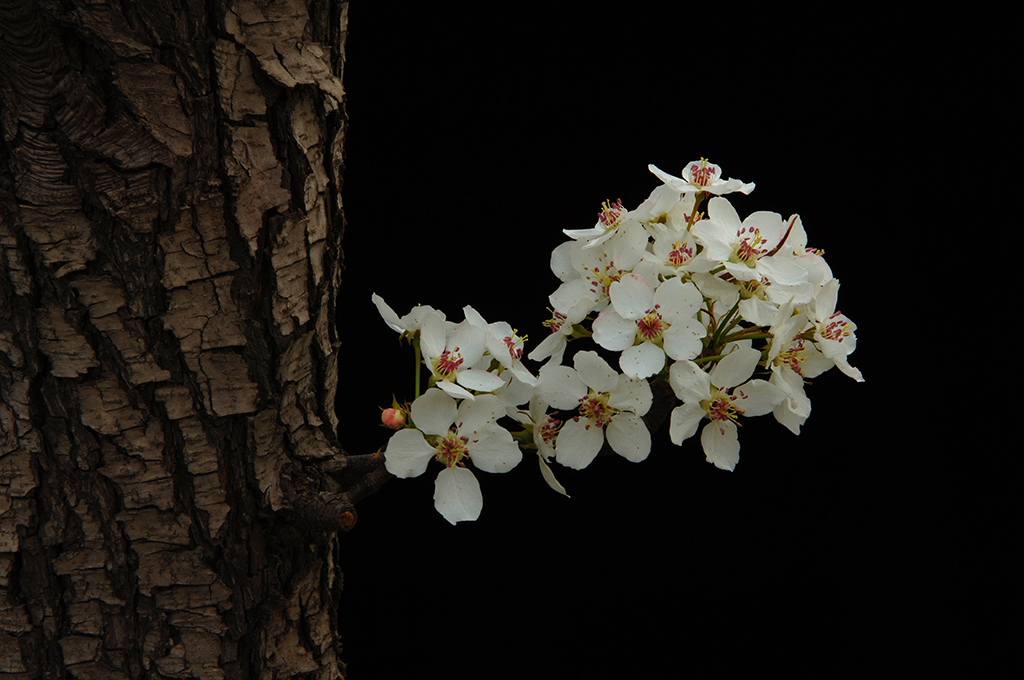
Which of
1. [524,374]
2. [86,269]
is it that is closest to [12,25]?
[86,269]

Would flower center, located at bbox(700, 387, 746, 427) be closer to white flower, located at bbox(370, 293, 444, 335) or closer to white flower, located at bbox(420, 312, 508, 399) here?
white flower, located at bbox(420, 312, 508, 399)

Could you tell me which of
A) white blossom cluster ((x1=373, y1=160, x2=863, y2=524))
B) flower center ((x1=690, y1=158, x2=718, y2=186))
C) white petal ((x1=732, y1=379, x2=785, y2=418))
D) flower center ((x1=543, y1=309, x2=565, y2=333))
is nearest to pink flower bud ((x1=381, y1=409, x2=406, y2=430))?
white blossom cluster ((x1=373, y1=160, x2=863, y2=524))

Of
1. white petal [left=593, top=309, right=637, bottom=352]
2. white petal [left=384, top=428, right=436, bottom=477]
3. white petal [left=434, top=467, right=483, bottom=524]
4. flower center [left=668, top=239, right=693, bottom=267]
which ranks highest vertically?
flower center [left=668, top=239, right=693, bottom=267]

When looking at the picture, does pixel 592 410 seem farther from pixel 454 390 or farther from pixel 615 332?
pixel 454 390

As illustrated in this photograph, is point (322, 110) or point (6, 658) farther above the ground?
point (322, 110)

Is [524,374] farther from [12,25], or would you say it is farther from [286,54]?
[12,25]

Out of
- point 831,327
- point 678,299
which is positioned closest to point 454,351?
point 678,299
